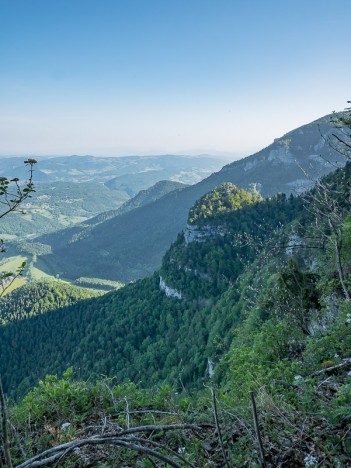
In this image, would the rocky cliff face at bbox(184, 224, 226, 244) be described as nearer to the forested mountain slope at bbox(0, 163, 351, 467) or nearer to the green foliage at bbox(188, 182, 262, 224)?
the green foliage at bbox(188, 182, 262, 224)

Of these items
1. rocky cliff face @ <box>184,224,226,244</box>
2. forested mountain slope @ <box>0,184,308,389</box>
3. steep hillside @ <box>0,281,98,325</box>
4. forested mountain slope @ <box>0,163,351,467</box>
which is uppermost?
forested mountain slope @ <box>0,163,351,467</box>

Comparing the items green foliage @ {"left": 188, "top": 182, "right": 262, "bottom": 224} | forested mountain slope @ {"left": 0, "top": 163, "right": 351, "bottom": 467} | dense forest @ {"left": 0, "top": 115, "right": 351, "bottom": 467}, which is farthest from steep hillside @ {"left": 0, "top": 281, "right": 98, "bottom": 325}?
forested mountain slope @ {"left": 0, "top": 163, "right": 351, "bottom": 467}

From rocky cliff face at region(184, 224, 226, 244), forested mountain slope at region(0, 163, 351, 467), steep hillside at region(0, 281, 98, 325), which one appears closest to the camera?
forested mountain slope at region(0, 163, 351, 467)

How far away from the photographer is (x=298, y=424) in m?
4.28

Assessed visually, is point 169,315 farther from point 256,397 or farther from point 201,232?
point 256,397

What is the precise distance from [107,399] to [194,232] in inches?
2574

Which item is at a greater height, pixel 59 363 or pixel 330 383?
pixel 330 383

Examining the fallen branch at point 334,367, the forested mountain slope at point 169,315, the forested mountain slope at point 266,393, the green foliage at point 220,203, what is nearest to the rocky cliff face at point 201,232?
the forested mountain slope at point 169,315

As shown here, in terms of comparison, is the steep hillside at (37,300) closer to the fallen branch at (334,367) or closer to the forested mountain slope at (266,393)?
the forested mountain slope at (266,393)

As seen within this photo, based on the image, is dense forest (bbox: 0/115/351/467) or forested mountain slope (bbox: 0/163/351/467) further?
forested mountain slope (bbox: 0/163/351/467)

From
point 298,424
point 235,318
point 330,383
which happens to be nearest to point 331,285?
point 330,383

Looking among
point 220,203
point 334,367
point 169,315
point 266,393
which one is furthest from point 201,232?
point 266,393

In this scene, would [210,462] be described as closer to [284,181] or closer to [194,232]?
[194,232]

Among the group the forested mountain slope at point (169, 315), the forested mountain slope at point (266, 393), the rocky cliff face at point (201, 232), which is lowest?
the forested mountain slope at point (169, 315)
